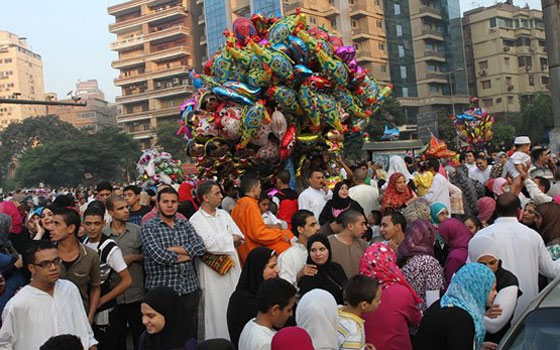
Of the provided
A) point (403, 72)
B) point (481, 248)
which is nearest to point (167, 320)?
point (481, 248)

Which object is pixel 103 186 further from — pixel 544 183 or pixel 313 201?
pixel 544 183

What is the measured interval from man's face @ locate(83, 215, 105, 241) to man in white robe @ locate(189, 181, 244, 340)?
0.85 metres

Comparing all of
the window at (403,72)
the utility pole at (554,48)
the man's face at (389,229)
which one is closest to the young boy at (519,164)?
the man's face at (389,229)

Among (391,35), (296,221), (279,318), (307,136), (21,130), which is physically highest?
(391,35)

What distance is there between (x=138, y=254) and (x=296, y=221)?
148 centimetres

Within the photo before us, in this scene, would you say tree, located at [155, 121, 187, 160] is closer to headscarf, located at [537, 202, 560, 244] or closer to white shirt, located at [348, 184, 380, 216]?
white shirt, located at [348, 184, 380, 216]

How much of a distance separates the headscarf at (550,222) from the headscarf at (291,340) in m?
3.29

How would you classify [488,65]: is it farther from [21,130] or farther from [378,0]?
[21,130]

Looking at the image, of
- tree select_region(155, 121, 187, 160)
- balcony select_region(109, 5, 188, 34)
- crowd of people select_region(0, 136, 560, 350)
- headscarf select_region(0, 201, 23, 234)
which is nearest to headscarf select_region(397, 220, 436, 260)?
crowd of people select_region(0, 136, 560, 350)

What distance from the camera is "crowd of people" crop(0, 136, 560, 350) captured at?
357cm

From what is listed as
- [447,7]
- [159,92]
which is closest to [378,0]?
[447,7]

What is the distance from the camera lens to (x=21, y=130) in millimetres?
68250

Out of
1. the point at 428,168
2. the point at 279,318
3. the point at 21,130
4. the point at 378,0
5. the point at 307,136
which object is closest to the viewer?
the point at 279,318

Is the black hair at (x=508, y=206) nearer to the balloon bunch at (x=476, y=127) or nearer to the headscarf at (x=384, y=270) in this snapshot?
the headscarf at (x=384, y=270)
